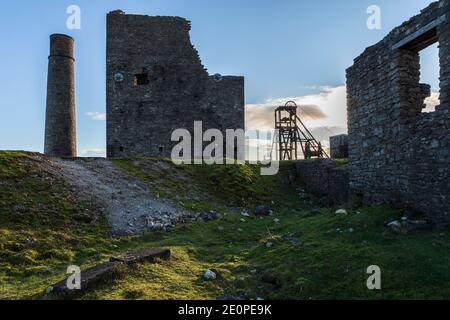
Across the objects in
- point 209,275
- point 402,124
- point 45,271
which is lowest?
point 45,271

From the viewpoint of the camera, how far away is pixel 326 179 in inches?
593

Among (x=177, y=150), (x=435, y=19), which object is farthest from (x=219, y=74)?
(x=435, y=19)

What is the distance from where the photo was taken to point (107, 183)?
12891 millimetres

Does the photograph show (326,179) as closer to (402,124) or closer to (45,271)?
(402,124)

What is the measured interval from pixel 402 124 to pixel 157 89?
17793mm

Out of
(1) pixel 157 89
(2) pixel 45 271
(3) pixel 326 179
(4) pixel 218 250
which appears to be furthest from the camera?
(1) pixel 157 89

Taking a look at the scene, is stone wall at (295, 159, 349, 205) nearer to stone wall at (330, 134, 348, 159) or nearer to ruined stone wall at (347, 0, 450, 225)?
ruined stone wall at (347, 0, 450, 225)

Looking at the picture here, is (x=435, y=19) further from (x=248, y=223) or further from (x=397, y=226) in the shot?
(x=248, y=223)

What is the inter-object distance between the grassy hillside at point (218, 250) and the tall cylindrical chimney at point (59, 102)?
346 inches

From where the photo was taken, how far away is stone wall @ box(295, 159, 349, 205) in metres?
13.8

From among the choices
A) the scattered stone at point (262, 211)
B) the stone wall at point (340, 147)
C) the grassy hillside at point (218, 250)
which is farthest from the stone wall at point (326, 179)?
the stone wall at point (340, 147)

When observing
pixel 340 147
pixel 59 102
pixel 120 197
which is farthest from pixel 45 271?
pixel 59 102

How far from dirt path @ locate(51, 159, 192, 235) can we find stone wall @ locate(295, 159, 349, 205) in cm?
554
